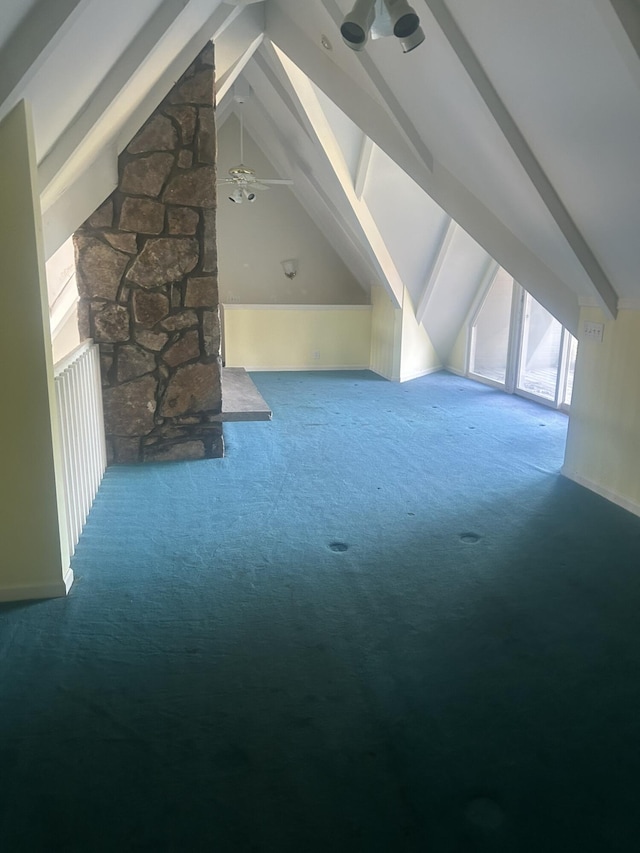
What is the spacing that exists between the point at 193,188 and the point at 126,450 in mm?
1970

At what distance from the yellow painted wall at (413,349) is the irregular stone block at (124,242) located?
14.5ft

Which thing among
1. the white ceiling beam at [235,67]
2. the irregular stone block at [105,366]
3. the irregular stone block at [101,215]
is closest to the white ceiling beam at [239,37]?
the white ceiling beam at [235,67]

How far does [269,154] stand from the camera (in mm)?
9016

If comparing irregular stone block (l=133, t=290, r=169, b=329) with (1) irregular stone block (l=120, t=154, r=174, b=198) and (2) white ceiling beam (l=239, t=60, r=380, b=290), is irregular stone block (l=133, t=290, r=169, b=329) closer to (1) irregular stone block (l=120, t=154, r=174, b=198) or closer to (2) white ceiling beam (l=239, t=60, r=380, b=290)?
(1) irregular stone block (l=120, t=154, r=174, b=198)

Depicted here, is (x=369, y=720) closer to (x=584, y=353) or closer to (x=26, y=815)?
(x=26, y=815)

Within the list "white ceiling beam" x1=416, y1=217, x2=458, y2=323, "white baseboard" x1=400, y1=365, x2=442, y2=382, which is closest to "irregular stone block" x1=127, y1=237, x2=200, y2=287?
"white ceiling beam" x1=416, y1=217, x2=458, y2=323

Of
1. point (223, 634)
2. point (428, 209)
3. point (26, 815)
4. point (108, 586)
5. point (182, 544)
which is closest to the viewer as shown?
point (26, 815)

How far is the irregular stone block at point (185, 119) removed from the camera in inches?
167

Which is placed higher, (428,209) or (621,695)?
(428,209)

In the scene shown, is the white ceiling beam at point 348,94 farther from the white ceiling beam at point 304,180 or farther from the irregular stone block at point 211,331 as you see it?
the irregular stone block at point 211,331

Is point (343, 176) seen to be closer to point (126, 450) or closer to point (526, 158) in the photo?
point (526, 158)

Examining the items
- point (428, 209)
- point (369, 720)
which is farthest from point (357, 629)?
point (428, 209)

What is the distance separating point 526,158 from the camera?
328 cm

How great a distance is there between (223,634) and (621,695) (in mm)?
1481
